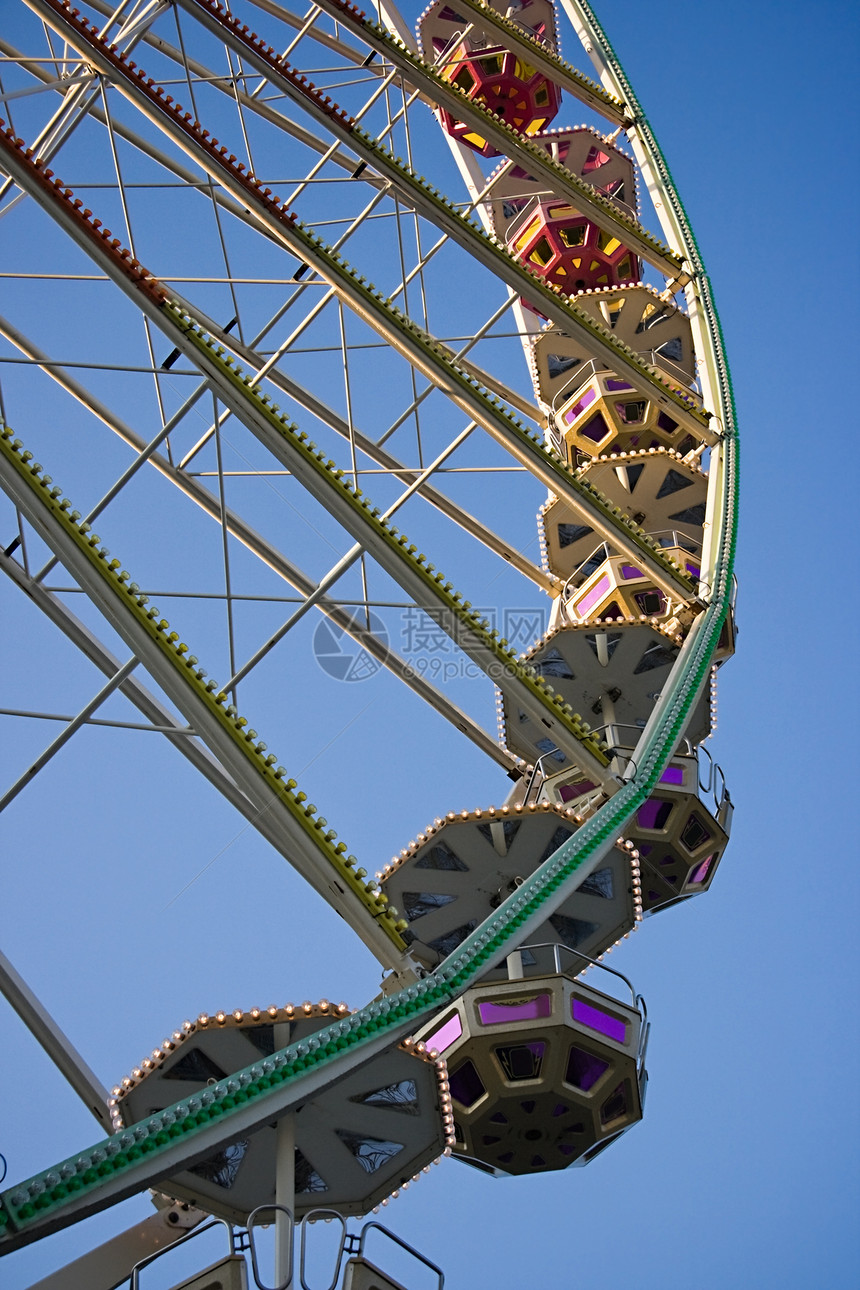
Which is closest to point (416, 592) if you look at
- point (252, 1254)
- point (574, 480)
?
point (574, 480)

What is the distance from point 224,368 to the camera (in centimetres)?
1435

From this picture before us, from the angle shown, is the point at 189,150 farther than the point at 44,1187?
Yes

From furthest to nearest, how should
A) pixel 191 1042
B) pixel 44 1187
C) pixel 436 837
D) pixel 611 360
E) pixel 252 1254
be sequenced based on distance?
pixel 611 360 → pixel 436 837 → pixel 191 1042 → pixel 252 1254 → pixel 44 1187

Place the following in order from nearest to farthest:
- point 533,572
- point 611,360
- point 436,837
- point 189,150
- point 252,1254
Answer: point 252,1254, point 436,837, point 189,150, point 611,360, point 533,572

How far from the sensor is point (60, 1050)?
1152 cm

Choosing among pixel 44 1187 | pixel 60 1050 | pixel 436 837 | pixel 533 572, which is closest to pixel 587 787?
pixel 436 837

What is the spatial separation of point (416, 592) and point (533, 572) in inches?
343

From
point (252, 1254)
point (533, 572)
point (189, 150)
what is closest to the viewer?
point (252, 1254)

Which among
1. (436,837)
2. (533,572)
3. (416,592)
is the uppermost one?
(533,572)

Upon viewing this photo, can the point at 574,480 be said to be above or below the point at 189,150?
below

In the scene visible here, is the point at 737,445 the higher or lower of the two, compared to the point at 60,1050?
higher

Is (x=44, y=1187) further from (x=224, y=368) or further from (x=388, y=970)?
(x=224, y=368)

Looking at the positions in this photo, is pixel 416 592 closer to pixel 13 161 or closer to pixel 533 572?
pixel 13 161

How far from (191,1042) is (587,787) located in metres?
9.02
